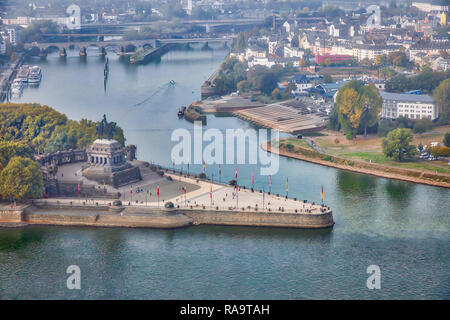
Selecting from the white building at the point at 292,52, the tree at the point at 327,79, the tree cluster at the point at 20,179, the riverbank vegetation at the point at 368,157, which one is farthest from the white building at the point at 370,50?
the tree cluster at the point at 20,179

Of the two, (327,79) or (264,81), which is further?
(327,79)

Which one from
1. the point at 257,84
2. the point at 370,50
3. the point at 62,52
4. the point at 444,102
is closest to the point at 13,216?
the point at 444,102

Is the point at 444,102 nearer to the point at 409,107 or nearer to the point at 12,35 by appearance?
the point at 409,107

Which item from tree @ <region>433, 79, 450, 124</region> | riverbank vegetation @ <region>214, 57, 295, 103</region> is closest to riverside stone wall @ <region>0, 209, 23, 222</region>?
tree @ <region>433, 79, 450, 124</region>

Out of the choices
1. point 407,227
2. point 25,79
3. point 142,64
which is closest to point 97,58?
point 142,64

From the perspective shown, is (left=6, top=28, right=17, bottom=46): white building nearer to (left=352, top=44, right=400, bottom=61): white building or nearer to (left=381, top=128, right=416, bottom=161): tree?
(left=352, top=44, right=400, bottom=61): white building

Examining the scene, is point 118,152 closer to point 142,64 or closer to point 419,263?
point 419,263

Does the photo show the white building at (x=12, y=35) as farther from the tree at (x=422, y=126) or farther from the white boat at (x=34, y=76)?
the tree at (x=422, y=126)
